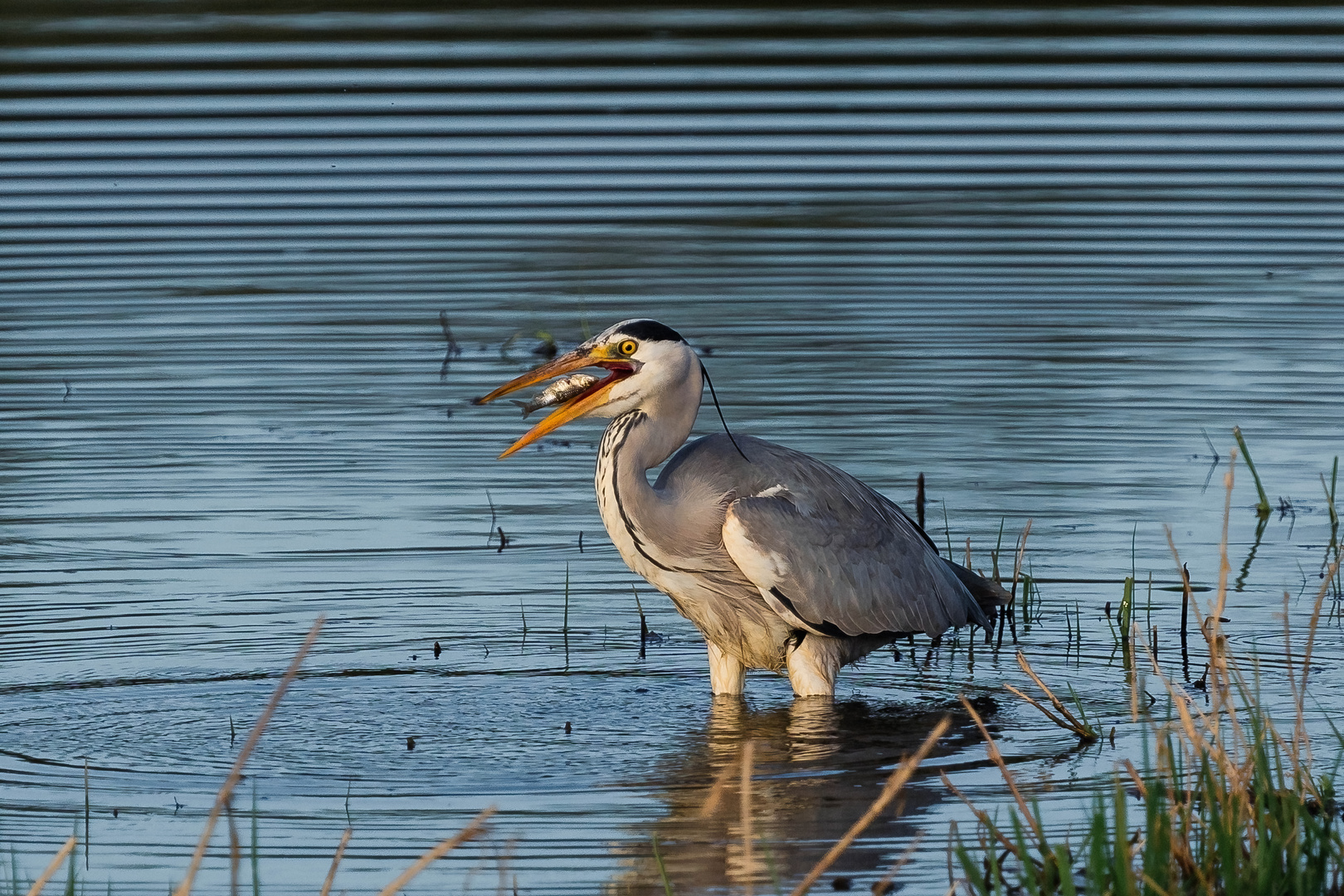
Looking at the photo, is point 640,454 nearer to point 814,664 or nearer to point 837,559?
point 837,559

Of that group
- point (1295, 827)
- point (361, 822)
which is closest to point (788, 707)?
point (361, 822)

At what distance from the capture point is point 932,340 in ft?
43.4

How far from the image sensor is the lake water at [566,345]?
6645mm

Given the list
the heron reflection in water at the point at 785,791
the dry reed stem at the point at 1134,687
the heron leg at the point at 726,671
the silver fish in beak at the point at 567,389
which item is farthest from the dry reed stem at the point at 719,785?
the silver fish in beak at the point at 567,389

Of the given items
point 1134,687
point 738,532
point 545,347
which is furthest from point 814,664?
point 545,347

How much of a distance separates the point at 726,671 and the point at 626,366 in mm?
1192

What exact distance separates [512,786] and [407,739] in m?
0.62

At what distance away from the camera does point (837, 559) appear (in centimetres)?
739

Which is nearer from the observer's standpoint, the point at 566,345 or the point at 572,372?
the point at 572,372

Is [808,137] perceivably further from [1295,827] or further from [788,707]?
[1295,827]

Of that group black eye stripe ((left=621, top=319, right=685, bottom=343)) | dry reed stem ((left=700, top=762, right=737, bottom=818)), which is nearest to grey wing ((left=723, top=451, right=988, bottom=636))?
black eye stripe ((left=621, top=319, right=685, bottom=343))

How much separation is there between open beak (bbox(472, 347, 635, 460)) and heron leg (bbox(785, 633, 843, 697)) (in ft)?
3.69

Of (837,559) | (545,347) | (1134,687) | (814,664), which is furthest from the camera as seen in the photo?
(545,347)

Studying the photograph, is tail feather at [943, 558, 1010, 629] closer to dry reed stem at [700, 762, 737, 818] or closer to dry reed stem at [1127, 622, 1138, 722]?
dry reed stem at [1127, 622, 1138, 722]
